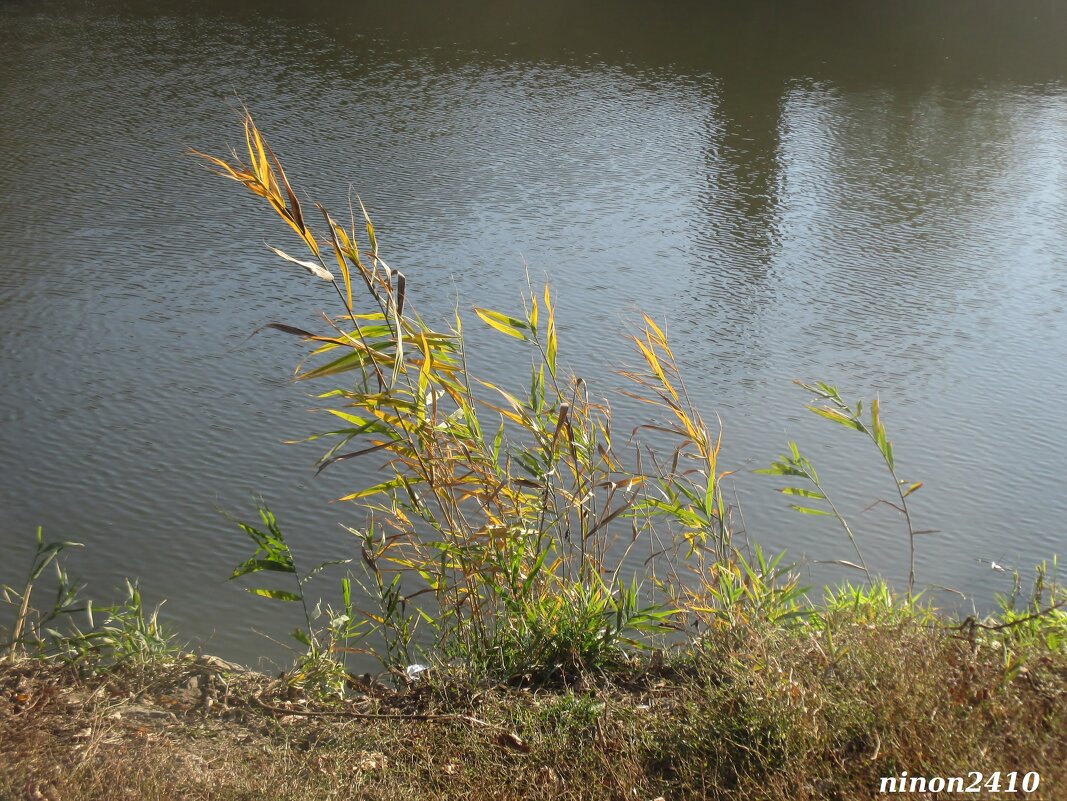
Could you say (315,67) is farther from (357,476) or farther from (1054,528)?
(1054,528)

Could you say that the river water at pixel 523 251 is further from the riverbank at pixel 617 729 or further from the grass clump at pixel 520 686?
the riverbank at pixel 617 729

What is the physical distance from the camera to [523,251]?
4422 mm

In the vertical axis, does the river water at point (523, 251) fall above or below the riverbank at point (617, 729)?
below

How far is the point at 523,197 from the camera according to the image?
196 inches

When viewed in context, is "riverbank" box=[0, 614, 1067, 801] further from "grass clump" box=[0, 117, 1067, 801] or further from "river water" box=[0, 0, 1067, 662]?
"river water" box=[0, 0, 1067, 662]

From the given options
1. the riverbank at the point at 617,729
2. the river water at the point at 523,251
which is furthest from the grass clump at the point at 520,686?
the river water at the point at 523,251

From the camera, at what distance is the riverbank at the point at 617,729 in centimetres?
133

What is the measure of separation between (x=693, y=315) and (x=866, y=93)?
12.4ft

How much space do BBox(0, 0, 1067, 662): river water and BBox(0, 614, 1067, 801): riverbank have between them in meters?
0.57

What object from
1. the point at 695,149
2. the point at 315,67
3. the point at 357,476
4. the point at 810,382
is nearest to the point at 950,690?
the point at 357,476

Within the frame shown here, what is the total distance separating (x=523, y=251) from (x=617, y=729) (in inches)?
120

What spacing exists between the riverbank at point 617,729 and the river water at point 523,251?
0.57m

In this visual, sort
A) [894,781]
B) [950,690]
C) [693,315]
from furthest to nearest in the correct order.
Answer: [693,315], [950,690], [894,781]

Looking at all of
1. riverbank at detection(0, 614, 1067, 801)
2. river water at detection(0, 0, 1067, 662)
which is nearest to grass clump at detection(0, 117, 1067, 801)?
riverbank at detection(0, 614, 1067, 801)
